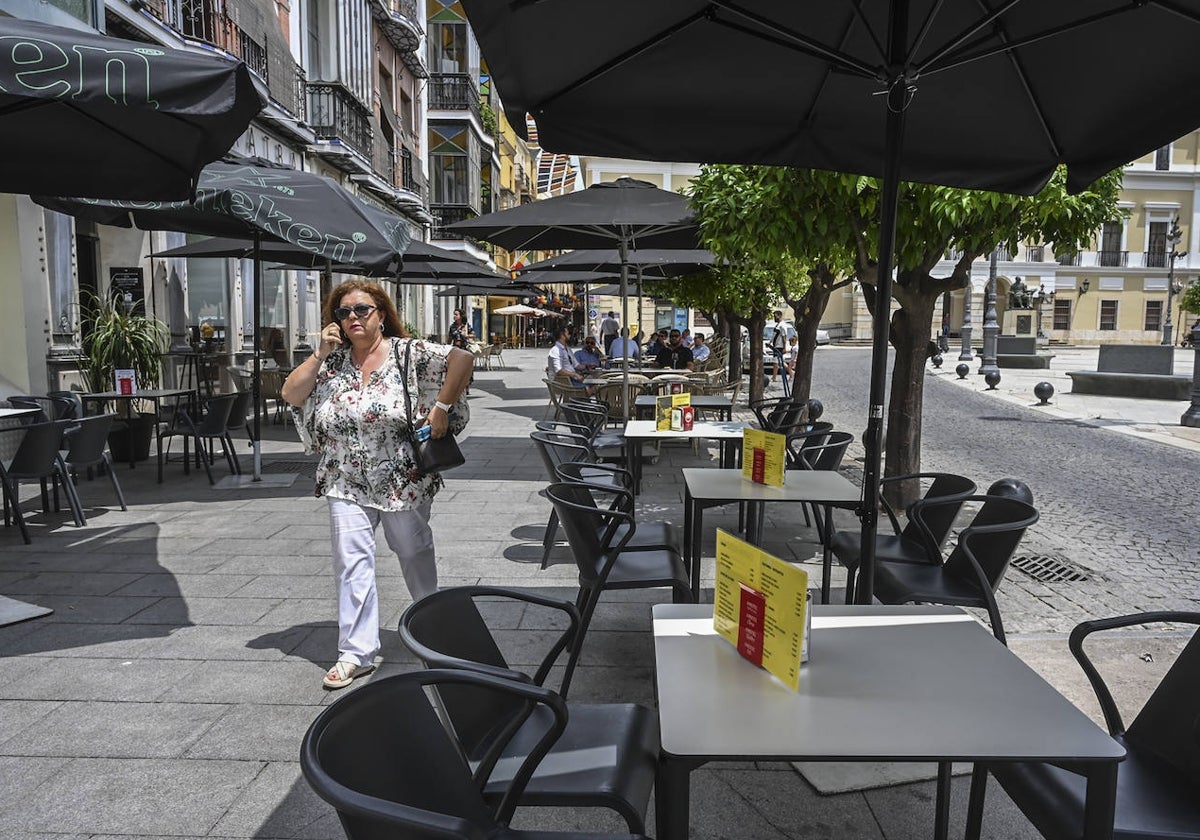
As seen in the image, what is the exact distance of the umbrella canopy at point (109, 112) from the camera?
10.9ft

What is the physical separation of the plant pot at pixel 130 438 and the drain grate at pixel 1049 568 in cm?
816

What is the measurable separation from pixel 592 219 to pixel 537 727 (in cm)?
606

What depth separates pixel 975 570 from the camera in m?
3.38

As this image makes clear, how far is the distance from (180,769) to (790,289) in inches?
492

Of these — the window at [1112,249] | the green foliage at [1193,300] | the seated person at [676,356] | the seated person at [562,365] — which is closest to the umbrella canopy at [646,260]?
the seated person at [562,365]

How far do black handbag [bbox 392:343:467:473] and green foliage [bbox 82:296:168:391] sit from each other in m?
6.86

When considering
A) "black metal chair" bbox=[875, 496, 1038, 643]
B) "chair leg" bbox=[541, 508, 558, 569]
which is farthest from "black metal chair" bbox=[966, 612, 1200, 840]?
"chair leg" bbox=[541, 508, 558, 569]

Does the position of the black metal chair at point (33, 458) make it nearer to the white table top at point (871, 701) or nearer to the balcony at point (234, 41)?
the white table top at point (871, 701)

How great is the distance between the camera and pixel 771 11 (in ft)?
10.2

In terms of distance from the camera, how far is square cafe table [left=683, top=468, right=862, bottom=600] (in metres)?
3.87

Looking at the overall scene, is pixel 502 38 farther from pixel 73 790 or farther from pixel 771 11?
pixel 73 790

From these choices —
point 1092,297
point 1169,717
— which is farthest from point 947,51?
point 1092,297

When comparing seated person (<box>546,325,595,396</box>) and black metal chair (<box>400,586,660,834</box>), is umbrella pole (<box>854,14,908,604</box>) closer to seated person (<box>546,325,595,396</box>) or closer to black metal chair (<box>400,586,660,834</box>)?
black metal chair (<box>400,586,660,834</box>)

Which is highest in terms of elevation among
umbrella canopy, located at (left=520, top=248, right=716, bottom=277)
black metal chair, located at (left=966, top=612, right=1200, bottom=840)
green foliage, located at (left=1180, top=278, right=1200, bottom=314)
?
green foliage, located at (left=1180, top=278, right=1200, bottom=314)
